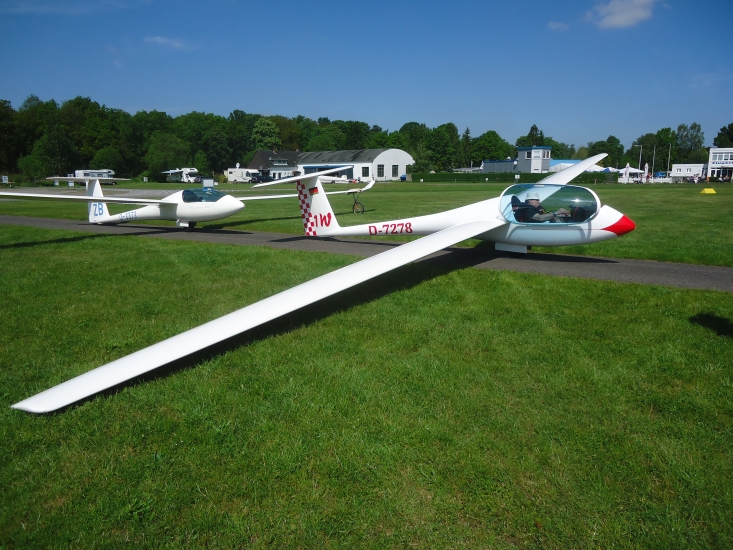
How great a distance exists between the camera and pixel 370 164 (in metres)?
82.9

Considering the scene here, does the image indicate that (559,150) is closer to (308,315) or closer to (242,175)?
(242,175)

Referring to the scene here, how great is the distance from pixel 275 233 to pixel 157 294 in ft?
27.7

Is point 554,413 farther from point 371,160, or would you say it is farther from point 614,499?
point 371,160

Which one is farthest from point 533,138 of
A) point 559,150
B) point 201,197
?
point 201,197

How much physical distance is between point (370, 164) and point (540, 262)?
75254 millimetres

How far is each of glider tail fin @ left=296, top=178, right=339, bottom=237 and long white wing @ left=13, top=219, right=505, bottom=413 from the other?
539cm

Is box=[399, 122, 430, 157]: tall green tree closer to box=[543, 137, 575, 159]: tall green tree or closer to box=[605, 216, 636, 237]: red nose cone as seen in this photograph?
box=[543, 137, 575, 159]: tall green tree

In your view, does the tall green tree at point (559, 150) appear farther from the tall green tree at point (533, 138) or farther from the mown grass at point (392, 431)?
the mown grass at point (392, 431)

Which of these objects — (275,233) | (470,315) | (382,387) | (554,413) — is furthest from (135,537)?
(275,233)

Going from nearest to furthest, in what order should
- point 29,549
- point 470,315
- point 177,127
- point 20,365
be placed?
point 29,549 → point 20,365 → point 470,315 → point 177,127

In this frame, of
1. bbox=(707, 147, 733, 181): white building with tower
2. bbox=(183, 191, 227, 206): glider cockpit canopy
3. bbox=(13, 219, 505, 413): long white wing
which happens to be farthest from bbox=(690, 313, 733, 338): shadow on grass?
bbox=(707, 147, 733, 181): white building with tower

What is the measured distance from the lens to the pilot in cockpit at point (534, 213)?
986 centimetres

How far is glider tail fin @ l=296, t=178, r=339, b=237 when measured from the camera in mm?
12445

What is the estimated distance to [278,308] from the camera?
18.1 feet
